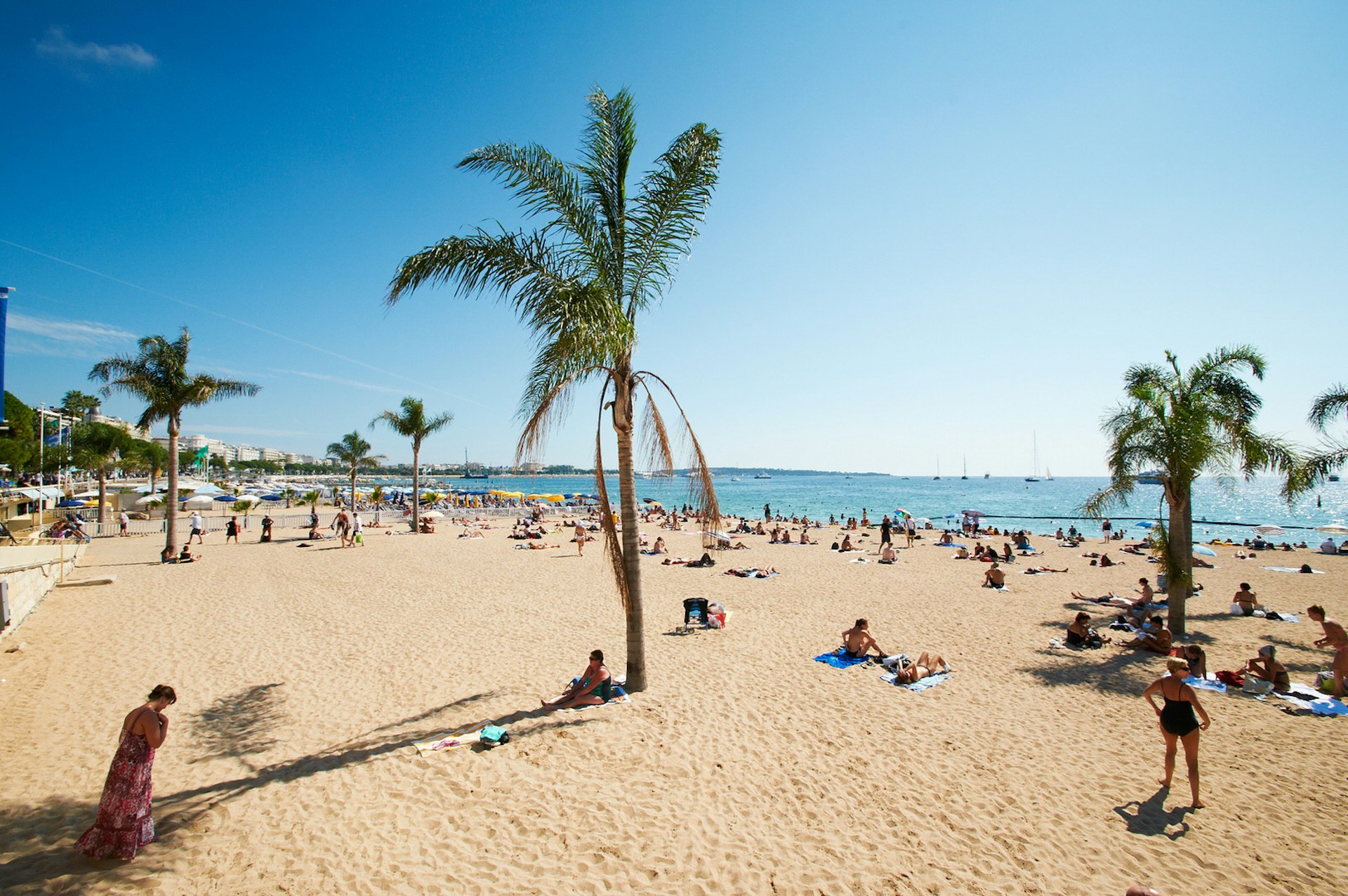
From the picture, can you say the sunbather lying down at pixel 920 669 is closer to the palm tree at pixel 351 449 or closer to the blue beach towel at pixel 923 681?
the blue beach towel at pixel 923 681

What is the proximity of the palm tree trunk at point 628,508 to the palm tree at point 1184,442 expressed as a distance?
9783 millimetres

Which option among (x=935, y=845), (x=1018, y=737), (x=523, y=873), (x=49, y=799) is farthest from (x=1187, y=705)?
(x=49, y=799)

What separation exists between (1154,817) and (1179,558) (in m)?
7.79

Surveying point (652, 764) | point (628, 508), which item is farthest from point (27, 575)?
point (652, 764)

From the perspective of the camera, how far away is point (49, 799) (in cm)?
496

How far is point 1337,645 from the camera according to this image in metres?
8.58

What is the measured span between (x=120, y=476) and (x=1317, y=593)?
12698 cm

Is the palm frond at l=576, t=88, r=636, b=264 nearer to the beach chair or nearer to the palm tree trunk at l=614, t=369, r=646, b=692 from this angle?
the palm tree trunk at l=614, t=369, r=646, b=692

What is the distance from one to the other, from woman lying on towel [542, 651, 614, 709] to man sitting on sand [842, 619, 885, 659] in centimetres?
432

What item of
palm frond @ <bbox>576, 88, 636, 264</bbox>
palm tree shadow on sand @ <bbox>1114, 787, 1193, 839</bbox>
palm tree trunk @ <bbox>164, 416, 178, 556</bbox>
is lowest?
palm tree shadow on sand @ <bbox>1114, 787, 1193, 839</bbox>

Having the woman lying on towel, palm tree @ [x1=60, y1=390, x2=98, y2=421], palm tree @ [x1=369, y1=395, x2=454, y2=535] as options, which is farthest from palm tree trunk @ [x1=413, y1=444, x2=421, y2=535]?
palm tree @ [x1=60, y1=390, x2=98, y2=421]

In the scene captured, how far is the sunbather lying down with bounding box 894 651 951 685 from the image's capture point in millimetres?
8102

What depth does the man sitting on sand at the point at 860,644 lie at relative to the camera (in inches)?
356

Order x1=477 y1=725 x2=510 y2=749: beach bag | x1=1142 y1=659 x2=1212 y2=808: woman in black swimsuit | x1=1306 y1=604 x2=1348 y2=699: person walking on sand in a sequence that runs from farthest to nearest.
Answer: x1=1306 y1=604 x2=1348 y2=699: person walking on sand, x1=477 y1=725 x2=510 y2=749: beach bag, x1=1142 y1=659 x2=1212 y2=808: woman in black swimsuit
